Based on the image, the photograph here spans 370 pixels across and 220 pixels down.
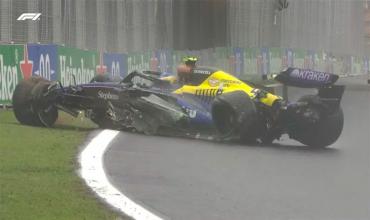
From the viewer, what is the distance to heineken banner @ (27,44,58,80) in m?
17.4

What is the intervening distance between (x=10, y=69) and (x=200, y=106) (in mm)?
6050

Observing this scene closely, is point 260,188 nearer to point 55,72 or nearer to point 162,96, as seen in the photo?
point 162,96

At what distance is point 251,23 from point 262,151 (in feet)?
117

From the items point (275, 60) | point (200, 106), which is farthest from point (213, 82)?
point (275, 60)

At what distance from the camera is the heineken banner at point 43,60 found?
17.4 meters

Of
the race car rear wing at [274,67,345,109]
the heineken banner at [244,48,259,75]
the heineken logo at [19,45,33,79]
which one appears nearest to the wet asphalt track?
the race car rear wing at [274,67,345,109]

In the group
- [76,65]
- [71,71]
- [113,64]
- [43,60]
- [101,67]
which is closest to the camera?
[43,60]

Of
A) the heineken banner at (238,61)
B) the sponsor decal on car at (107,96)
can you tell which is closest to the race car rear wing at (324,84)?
the sponsor decal on car at (107,96)

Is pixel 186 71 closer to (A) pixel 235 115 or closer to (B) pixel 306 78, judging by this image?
(A) pixel 235 115

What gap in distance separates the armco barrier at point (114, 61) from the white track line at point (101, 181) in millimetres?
6092

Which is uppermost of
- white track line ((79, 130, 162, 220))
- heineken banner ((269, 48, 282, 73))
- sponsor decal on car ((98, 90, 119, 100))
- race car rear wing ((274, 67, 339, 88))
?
race car rear wing ((274, 67, 339, 88))

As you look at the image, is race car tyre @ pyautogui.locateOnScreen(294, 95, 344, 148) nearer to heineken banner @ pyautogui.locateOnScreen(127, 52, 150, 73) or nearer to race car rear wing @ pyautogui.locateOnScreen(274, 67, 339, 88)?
race car rear wing @ pyautogui.locateOnScreen(274, 67, 339, 88)

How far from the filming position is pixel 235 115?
11.6 metres

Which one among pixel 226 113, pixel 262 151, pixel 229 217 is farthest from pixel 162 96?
pixel 229 217
